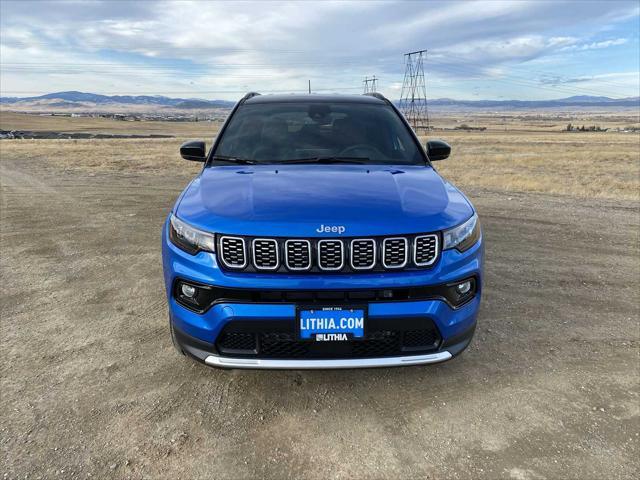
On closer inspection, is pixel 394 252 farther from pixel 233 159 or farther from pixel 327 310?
pixel 233 159

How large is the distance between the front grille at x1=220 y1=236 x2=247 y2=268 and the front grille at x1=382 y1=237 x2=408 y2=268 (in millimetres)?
734

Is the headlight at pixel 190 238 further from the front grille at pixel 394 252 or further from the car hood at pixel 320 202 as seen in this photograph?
the front grille at pixel 394 252

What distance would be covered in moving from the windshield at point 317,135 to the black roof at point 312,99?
0.35ft

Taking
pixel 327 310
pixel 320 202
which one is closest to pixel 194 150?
pixel 320 202

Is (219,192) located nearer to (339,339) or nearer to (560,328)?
(339,339)

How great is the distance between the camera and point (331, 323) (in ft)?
8.02

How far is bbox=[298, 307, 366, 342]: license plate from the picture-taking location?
243cm

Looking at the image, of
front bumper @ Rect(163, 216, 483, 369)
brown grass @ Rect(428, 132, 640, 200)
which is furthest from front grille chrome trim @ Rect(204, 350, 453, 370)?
brown grass @ Rect(428, 132, 640, 200)

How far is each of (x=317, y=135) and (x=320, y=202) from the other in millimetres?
1453

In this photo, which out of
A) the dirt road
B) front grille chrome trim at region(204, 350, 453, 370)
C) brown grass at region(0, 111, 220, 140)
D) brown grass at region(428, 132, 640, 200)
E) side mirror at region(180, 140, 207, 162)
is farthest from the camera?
brown grass at region(0, 111, 220, 140)

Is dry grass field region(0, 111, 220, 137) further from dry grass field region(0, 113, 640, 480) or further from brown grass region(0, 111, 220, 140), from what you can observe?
dry grass field region(0, 113, 640, 480)

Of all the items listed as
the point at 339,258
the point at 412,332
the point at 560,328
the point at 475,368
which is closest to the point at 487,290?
the point at 560,328

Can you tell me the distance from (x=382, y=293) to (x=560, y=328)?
223cm

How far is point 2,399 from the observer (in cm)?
286
